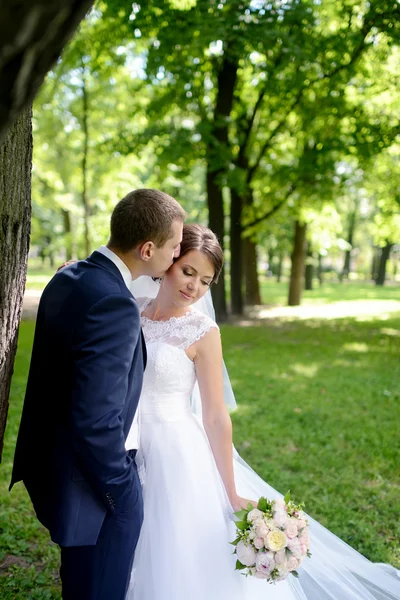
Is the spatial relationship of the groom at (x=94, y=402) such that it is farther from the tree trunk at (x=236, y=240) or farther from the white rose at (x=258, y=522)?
the tree trunk at (x=236, y=240)

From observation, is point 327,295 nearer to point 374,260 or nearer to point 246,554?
point 374,260

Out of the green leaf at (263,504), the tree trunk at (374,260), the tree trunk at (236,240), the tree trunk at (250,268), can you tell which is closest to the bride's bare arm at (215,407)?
the green leaf at (263,504)

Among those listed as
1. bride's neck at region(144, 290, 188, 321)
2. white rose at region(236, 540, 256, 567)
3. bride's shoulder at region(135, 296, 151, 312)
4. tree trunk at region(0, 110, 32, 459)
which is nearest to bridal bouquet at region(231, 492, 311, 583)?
white rose at region(236, 540, 256, 567)

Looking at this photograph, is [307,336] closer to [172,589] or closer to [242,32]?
[242,32]

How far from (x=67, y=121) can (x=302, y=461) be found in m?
15.1

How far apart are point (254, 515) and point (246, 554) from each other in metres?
0.17

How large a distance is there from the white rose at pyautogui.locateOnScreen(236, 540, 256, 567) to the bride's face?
4.45 feet

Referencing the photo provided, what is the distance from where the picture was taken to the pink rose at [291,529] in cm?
228

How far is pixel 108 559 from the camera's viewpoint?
2.28m

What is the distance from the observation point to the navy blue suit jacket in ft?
6.52

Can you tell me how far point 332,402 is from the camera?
308 inches

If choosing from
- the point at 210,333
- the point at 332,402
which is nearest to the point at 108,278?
the point at 210,333

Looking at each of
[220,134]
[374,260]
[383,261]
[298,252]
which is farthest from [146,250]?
[374,260]

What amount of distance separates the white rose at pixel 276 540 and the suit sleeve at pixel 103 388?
0.68m
